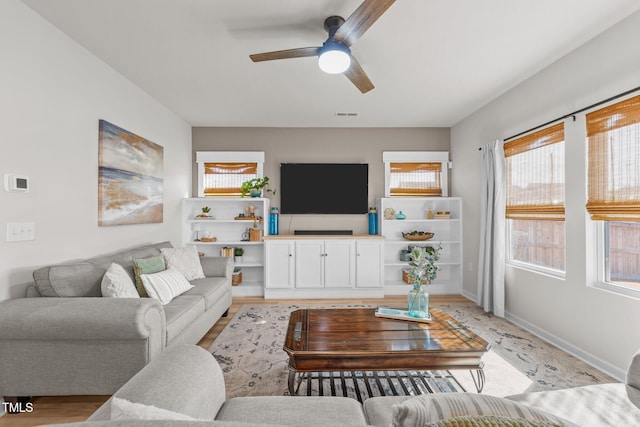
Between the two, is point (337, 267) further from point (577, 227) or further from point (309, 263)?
point (577, 227)

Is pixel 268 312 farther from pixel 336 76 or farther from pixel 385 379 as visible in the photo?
pixel 336 76

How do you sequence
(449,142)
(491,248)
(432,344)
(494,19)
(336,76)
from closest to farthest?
(432,344) → (494,19) → (336,76) → (491,248) → (449,142)

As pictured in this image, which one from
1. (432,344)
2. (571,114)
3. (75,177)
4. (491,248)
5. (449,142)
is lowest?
(432,344)

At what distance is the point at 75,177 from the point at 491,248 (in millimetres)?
4228

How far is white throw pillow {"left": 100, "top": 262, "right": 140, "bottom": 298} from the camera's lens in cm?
216

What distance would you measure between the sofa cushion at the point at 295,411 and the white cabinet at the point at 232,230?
3.46 m

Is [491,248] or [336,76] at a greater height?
[336,76]

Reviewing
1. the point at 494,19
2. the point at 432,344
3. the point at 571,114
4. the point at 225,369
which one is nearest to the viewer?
the point at 432,344

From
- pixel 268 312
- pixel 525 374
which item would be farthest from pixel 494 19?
pixel 268 312

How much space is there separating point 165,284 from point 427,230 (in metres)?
3.86

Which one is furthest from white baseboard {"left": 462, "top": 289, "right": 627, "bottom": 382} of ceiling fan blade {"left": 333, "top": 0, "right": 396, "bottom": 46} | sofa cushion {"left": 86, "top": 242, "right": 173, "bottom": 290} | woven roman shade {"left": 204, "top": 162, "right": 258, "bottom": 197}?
woven roman shade {"left": 204, "top": 162, "right": 258, "bottom": 197}

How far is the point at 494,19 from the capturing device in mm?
2254

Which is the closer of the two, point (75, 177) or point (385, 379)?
point (385, 379)

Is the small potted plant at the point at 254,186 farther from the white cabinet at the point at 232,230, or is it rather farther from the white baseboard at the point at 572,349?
the white baseboard at the point at 572,349
